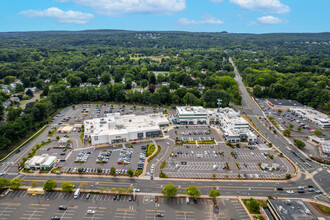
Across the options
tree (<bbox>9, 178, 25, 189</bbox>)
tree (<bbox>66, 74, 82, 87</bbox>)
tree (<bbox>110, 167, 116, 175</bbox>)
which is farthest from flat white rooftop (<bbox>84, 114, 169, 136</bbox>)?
tree (<bbox>66, 74, 82, 87</bbox>)

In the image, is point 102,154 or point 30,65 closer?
point 102,154

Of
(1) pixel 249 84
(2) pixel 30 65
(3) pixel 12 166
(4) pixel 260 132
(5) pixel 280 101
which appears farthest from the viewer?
(2) pixel 30 65

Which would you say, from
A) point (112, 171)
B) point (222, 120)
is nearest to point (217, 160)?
point (222, 120)

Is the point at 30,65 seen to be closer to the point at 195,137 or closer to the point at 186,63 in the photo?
the point at 186,63

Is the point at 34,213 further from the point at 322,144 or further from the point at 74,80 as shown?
the point at 74,80

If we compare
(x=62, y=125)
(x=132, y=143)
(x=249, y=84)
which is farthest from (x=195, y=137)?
(x=249, y=84)

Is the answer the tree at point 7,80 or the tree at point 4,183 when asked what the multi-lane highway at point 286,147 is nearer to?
the tree at point 4,183

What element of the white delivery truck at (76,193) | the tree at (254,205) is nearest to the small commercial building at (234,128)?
the tree at (254,205)
